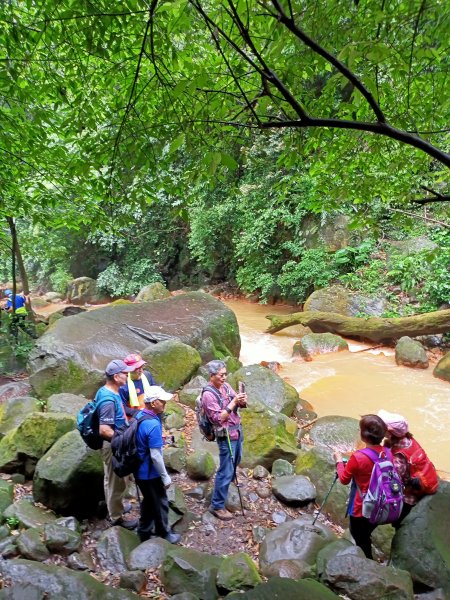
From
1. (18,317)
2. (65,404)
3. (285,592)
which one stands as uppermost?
(285,592)

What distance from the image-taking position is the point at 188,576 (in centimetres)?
280

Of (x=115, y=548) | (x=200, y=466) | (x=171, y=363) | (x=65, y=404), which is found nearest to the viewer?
(x=115, y=548)

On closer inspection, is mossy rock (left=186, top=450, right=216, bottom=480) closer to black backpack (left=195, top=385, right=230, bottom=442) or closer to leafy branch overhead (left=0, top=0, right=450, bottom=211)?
black backpack (left=195, top=385, right=230, bottom=442)

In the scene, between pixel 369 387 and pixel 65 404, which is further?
pixel 369 387

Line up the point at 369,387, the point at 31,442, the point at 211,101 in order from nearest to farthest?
the point at 211,101 < the point at 31,442 < the point at 369,387

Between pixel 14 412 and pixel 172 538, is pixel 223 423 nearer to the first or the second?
pixel 172 538

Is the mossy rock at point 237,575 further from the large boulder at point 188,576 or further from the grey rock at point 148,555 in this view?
the grey rock at point 148,555

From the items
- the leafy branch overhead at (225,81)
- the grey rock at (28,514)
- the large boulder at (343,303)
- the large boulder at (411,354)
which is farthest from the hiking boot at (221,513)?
the large boulder at (343,303)

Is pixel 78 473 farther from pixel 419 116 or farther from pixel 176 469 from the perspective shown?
pixel 419 116

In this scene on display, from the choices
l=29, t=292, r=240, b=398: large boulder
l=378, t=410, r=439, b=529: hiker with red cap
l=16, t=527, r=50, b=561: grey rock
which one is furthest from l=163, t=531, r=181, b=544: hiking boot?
l=29, t=292, r=240, b=398: large boulder

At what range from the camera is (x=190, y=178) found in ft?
8.92

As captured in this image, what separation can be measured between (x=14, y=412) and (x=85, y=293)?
17.7 m

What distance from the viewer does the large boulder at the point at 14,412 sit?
17.1 ft

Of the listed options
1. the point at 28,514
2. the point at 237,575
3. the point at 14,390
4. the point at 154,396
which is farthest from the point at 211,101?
the point at 14,390
